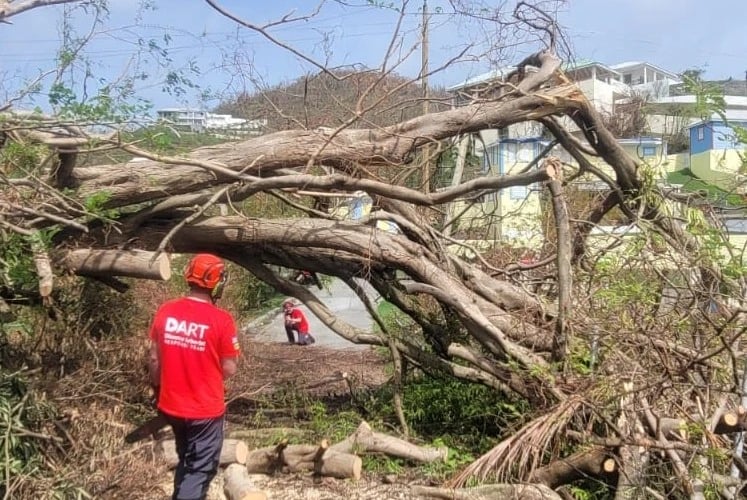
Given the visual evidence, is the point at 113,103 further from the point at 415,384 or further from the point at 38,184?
the point at 415,384

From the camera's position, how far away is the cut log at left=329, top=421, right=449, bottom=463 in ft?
17.7

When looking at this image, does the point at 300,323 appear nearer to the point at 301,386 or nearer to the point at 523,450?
the point at 301,386

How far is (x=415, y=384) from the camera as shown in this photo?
6797mm

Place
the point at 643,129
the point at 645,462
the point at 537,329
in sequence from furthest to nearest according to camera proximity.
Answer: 1. the point at 643,129
2. the point at 537,329
3. the point at 645,462

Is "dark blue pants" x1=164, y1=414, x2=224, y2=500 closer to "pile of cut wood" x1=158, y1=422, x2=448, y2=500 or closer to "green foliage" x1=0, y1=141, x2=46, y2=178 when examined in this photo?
"pile of cut wood" x1=158, y1=422, x2=448, y2=500

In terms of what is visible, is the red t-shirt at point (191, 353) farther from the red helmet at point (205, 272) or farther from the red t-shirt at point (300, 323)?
the red t-shirt at point (300, 323)

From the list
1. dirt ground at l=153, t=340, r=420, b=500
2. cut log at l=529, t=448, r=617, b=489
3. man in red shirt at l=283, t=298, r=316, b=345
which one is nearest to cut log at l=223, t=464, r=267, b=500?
dirt ground at l=153, t=340, r=420, b=500

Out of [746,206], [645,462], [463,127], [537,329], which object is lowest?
[645,462]

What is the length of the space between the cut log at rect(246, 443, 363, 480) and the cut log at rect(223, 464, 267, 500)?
0.45 meters

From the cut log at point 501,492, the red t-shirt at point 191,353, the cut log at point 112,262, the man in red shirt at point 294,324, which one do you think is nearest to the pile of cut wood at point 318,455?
the cut log at point 501,492

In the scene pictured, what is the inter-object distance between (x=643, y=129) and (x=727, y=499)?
5.56 metres

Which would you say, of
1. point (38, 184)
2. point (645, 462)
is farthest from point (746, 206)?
point (38, 184)

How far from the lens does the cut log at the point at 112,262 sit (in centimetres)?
552

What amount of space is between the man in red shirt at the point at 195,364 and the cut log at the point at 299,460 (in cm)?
125
